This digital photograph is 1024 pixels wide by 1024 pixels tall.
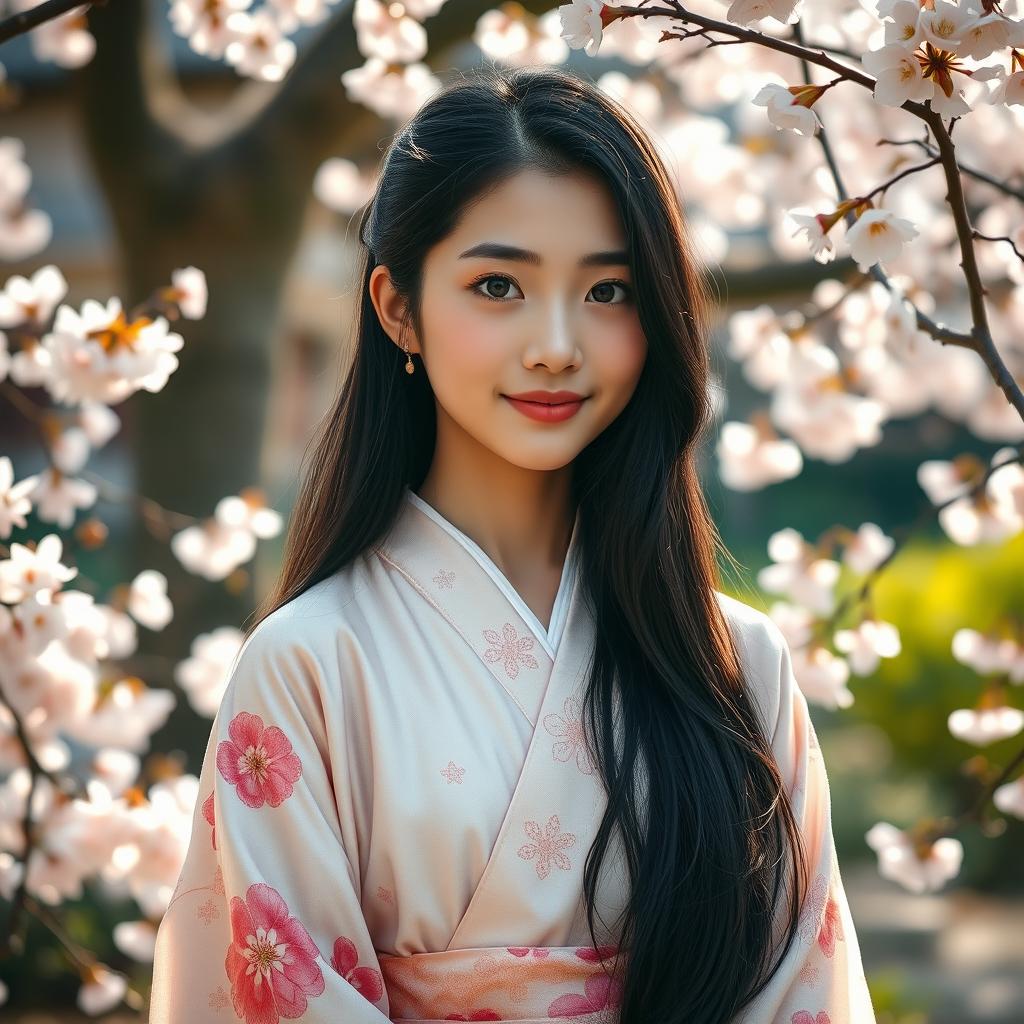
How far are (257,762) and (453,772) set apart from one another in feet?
0.79

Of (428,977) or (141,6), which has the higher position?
(141,6)

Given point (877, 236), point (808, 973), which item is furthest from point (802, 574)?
point (877, 236)

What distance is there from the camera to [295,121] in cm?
378

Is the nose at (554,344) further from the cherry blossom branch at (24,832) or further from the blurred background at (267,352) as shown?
the cherry blossom branch at (24,832)

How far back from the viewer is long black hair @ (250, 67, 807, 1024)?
1740 millimetres

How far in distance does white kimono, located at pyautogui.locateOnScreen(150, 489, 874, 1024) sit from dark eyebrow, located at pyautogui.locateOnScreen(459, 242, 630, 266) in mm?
464

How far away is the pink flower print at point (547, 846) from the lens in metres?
1.71

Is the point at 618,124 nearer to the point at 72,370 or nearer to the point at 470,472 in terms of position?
the point at 470,472

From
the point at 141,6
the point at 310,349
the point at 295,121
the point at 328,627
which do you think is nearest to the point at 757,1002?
the point at 328,627

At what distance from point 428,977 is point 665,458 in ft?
2.50

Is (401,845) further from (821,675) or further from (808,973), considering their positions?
(821,675)

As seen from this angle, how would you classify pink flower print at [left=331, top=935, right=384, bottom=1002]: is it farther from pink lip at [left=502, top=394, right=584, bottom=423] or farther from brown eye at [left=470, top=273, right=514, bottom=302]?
brown eye at [left=470, top=273, right=514, bottom=302]

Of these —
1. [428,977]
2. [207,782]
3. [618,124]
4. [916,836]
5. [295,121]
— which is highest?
[295,121]

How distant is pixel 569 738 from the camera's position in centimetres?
179
